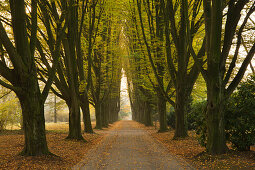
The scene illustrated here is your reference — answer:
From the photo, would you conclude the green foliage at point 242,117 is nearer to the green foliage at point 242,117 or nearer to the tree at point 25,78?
the green foliage at point 242,117

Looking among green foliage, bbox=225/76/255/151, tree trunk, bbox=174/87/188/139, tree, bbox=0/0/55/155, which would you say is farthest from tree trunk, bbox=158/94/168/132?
tree, bbox=0/0/55/155

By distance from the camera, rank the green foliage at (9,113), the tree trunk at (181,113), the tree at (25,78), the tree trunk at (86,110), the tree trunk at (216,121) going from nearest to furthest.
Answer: the tree at (25,78), the tree trunk at (216,121), the tree trunk at (181,113), the green foliage at (9,113), the tree trunk at (86,110)

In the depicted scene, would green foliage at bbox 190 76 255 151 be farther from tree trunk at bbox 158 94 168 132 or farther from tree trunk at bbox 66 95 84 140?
tree trunk at bbox 158 94 168 132

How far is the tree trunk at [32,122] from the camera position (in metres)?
7.35

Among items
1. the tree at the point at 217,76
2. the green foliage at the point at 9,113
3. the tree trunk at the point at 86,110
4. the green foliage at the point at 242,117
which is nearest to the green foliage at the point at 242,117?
the green foliage at the point at 242,117

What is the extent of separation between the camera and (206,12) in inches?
300

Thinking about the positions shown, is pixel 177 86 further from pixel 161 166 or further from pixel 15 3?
pixel 15 3

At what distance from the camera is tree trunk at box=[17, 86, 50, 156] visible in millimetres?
7348

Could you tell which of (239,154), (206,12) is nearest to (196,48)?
(206,12)

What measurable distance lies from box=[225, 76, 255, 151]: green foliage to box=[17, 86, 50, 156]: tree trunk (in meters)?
6.40

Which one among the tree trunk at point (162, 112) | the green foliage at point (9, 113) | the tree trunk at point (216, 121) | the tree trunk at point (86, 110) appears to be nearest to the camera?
the tree trunk at point (216, 121)

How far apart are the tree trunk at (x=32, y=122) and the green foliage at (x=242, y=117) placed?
21.0 feet

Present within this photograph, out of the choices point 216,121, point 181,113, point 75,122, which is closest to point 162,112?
point 181,113

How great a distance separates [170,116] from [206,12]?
17.4m
